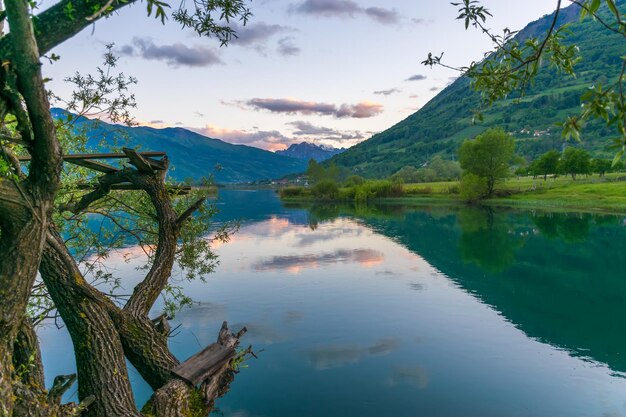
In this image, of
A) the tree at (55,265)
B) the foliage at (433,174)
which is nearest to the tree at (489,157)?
the foliage at (433,174)

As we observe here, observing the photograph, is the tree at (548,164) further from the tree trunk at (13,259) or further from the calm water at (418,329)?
the tree trunk at (13,259)

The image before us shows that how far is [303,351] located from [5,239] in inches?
654

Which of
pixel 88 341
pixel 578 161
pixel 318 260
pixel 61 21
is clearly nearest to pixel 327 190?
pixel 578 161

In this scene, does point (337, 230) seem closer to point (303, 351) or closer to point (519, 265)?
point (519, 265)

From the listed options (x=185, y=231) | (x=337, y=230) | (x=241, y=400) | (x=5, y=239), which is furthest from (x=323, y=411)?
(x=337, y=230)

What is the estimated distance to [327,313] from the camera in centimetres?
2562

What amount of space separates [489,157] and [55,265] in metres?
106

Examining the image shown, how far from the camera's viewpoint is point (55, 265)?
6.91 metres

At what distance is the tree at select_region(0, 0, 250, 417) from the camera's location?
4.79 m

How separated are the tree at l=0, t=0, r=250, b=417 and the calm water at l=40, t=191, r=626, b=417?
8.39 m

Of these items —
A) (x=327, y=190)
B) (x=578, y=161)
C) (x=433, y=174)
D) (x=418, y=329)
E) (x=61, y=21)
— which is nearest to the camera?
(x=61, y=21)

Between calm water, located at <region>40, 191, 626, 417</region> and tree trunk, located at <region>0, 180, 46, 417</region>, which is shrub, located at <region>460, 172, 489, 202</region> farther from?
tree trunk, located at <region>0, 180, 46, 417</region>

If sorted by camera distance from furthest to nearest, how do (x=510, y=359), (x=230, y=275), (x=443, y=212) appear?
(x=443, y=212) < (x=230, y=275) < (x=510, y=359)

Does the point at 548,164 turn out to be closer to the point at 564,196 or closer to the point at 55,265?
the point at 564,196
